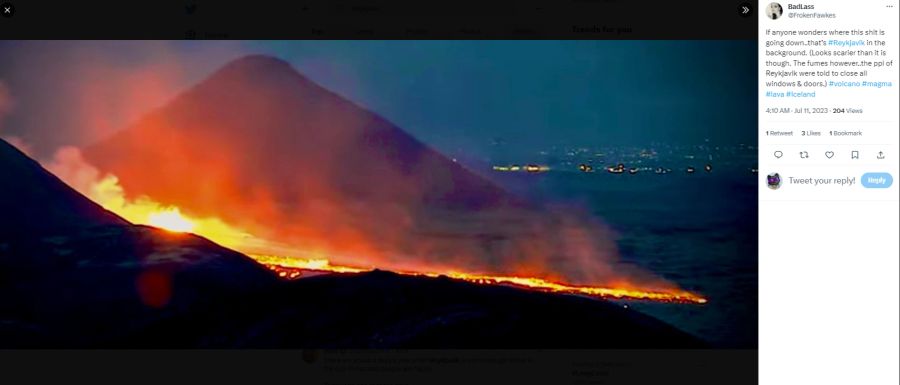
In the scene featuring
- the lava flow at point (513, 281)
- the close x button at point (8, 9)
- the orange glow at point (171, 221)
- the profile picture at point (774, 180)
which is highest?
the close x button at point (8, 9)

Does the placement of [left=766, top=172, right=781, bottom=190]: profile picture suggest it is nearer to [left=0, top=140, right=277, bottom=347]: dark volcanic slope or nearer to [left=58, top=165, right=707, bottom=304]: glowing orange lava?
[left=58, top=165, right=707, bottom=304]: glowing orange lava

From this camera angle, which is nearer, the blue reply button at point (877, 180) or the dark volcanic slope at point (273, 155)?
the blue reply button at point (877, 180)

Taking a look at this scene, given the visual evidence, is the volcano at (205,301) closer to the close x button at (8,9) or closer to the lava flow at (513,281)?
the lava flow at (513,281)

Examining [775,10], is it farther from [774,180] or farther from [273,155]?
[273,155]

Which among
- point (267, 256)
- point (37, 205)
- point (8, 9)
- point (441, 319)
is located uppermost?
point (8, 9)

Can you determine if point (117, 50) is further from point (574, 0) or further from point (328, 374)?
point (574, 0)

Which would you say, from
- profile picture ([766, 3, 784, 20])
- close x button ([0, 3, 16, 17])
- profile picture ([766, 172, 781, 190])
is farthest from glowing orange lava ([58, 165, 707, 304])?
profile picture ([766, 3, 784, 20])

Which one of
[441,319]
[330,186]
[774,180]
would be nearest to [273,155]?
[330,186]

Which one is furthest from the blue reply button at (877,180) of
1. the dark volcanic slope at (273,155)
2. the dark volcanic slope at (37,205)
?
the dark volcanic slope at (37,205)
